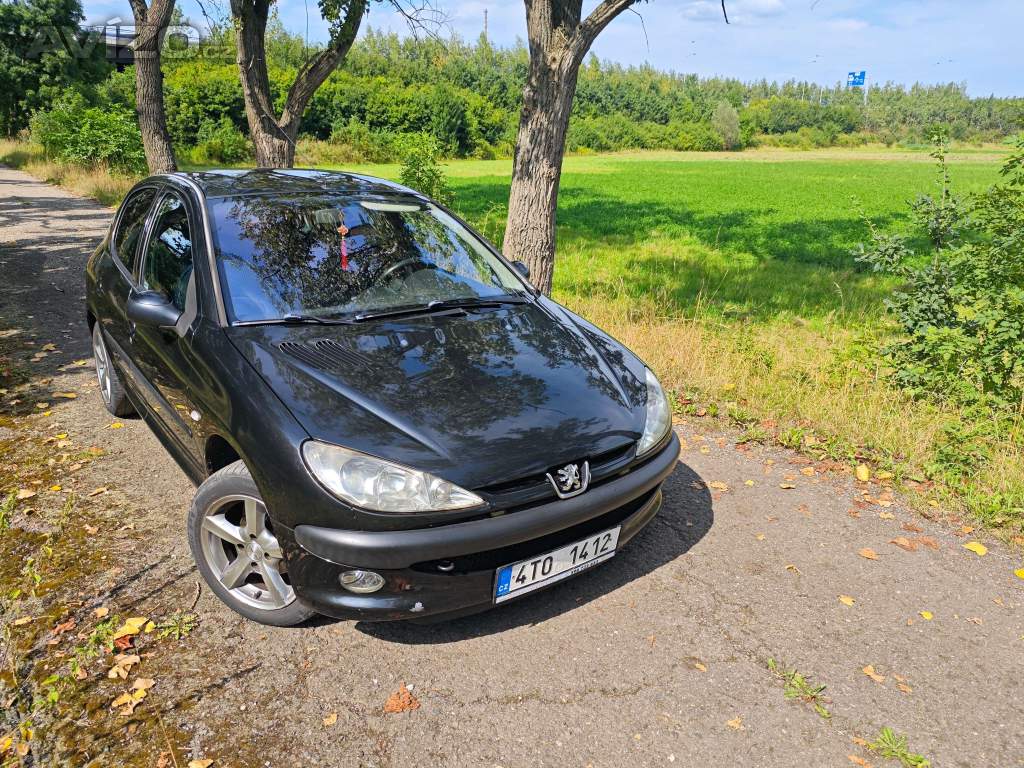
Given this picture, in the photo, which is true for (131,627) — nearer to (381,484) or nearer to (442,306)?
(381,484)

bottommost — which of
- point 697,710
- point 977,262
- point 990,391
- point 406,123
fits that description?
point 697,710

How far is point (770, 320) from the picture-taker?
30.0 ft

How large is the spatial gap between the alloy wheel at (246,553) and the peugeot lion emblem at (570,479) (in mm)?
1072

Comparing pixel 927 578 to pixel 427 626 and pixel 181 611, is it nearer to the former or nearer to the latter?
pixel 427 626

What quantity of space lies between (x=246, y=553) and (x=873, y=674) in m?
2.55

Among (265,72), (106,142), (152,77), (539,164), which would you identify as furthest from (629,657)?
(106,142)

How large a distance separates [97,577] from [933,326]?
18.6 ft

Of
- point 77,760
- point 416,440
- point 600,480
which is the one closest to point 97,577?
point 77,760

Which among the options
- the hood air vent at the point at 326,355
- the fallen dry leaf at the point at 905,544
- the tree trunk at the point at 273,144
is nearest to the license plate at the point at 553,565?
the hood air vent at the point at 326,355

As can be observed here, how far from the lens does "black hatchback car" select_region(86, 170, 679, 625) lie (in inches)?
98.7

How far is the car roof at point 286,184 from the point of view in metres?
3.90

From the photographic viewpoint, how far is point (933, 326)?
543 centimetres

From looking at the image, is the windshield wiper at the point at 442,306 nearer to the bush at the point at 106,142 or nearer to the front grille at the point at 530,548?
the front grille at the point at 530,548

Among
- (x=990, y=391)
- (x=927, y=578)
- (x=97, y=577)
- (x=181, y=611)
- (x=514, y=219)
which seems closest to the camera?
(x=181, y=611)
